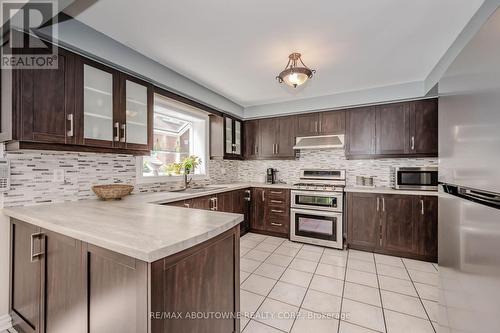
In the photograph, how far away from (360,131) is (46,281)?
13.3ft

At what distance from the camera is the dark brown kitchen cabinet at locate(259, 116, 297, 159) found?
4.12 m

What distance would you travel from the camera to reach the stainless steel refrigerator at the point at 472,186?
792mm

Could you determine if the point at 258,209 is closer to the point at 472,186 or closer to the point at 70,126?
the point at 70,126

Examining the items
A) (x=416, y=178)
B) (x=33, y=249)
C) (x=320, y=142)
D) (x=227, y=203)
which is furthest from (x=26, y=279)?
(x=416, y=178)

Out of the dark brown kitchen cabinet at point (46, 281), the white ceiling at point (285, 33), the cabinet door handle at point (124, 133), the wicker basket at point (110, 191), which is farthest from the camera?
the cabinet door handle at point (124, 133)

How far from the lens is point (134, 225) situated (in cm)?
119

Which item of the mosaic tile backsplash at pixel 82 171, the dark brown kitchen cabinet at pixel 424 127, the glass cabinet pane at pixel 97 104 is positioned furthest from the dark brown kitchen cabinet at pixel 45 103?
the dark brown kitchen cabinet at pixel 424 127

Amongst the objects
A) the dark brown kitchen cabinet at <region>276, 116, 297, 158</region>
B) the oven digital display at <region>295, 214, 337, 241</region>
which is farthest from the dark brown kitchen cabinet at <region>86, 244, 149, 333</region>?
the dark brown kitchen cabinet at <region>276, 116, 297, 158</region>

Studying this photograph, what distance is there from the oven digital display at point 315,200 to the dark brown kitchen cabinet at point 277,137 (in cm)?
88

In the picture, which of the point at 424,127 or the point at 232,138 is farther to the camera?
the point at 232,138

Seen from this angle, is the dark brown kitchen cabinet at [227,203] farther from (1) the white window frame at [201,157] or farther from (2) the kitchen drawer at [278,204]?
(1) the white window frame at [201,157]

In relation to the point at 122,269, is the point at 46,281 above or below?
below

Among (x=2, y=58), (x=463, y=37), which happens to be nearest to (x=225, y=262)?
(x=2, y=58)

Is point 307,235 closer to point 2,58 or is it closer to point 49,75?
point 49,75
